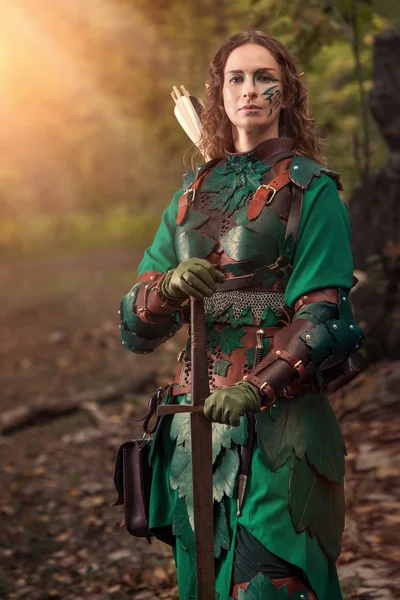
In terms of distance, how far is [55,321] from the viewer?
11.0 m

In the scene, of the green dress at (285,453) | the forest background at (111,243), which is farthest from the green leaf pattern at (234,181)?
the forest background at (111,243)

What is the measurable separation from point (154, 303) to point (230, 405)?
51cm

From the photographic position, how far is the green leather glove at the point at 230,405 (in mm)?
2264

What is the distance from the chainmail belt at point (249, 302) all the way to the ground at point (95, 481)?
69.9 inches

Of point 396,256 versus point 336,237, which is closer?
point 336,237

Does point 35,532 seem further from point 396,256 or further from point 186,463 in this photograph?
point 396,256

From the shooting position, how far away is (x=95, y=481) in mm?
5730

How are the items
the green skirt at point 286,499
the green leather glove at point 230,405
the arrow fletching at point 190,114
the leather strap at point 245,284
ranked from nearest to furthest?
the green leather glove at point 230,405, the green skirt at point 286,499, the leather strap at point 245,284, the arrow fletching at point 190,114

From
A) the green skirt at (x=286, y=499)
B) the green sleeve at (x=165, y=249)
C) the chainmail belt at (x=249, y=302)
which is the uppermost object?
the green sleeve at (x=165, y=249)

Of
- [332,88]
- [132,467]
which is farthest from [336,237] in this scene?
[332,88]

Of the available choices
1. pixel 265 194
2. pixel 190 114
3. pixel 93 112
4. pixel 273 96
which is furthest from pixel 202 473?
pixel 93 112

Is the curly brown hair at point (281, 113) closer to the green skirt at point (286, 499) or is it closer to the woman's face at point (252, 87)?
the woman's face at point (252, 87)

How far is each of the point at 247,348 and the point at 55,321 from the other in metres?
8.64

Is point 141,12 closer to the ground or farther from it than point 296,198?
farther from it
